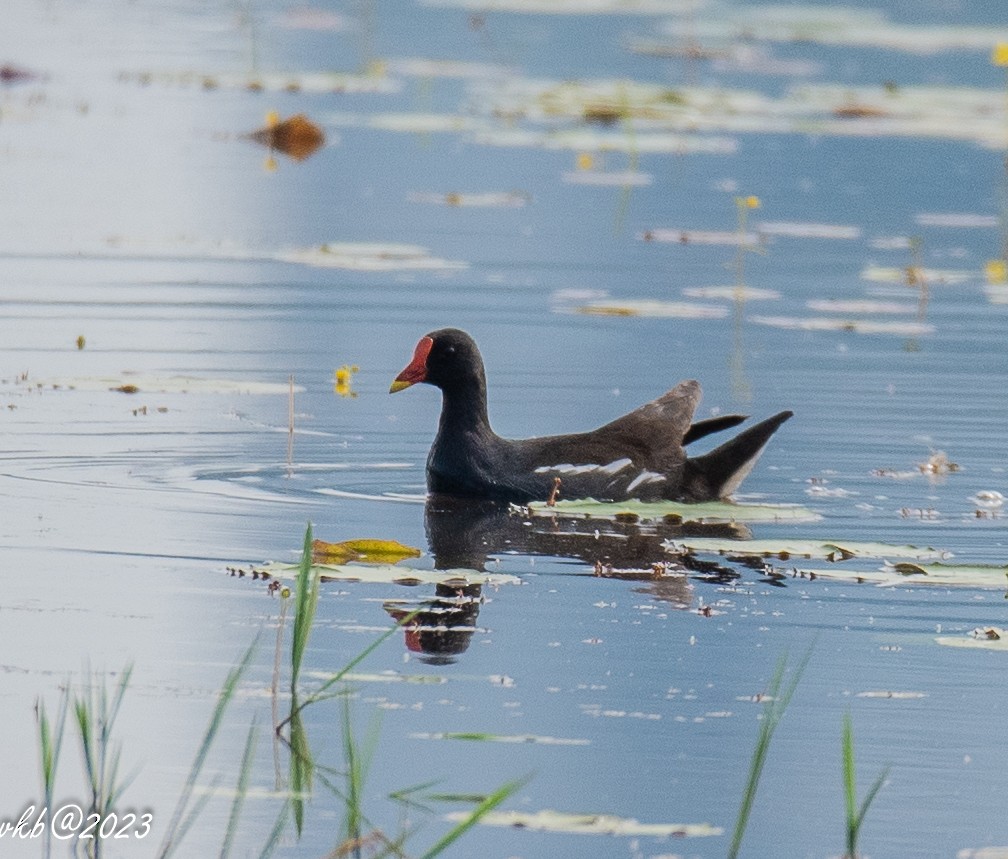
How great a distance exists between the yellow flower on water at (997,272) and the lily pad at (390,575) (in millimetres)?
7095

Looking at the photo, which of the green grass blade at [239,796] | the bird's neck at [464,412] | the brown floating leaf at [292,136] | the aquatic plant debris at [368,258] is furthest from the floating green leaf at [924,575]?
the brown floating leaf at [292,136]

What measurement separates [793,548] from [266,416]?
123 inches

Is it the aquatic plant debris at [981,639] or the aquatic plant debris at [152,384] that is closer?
the aquatic plant debris at [981,639]

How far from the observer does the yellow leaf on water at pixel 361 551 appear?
274 inches

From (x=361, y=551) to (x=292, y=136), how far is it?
1171 centimetres

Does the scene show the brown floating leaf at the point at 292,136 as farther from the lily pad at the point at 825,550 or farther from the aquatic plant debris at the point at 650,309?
the lily pad at the point at 825,550

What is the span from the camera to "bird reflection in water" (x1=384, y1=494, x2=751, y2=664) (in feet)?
20.8

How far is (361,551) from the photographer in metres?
7.09

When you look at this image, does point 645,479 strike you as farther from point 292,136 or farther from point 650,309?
point 292,136

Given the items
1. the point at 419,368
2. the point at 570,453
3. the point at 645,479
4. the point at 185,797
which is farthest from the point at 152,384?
the point at 185,797

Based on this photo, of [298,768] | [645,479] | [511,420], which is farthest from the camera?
[511,420]

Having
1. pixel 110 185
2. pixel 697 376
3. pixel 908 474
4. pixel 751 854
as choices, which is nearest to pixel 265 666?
pixel 751 854

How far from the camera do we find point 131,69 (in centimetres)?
2264

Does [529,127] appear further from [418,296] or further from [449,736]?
[449,736]
